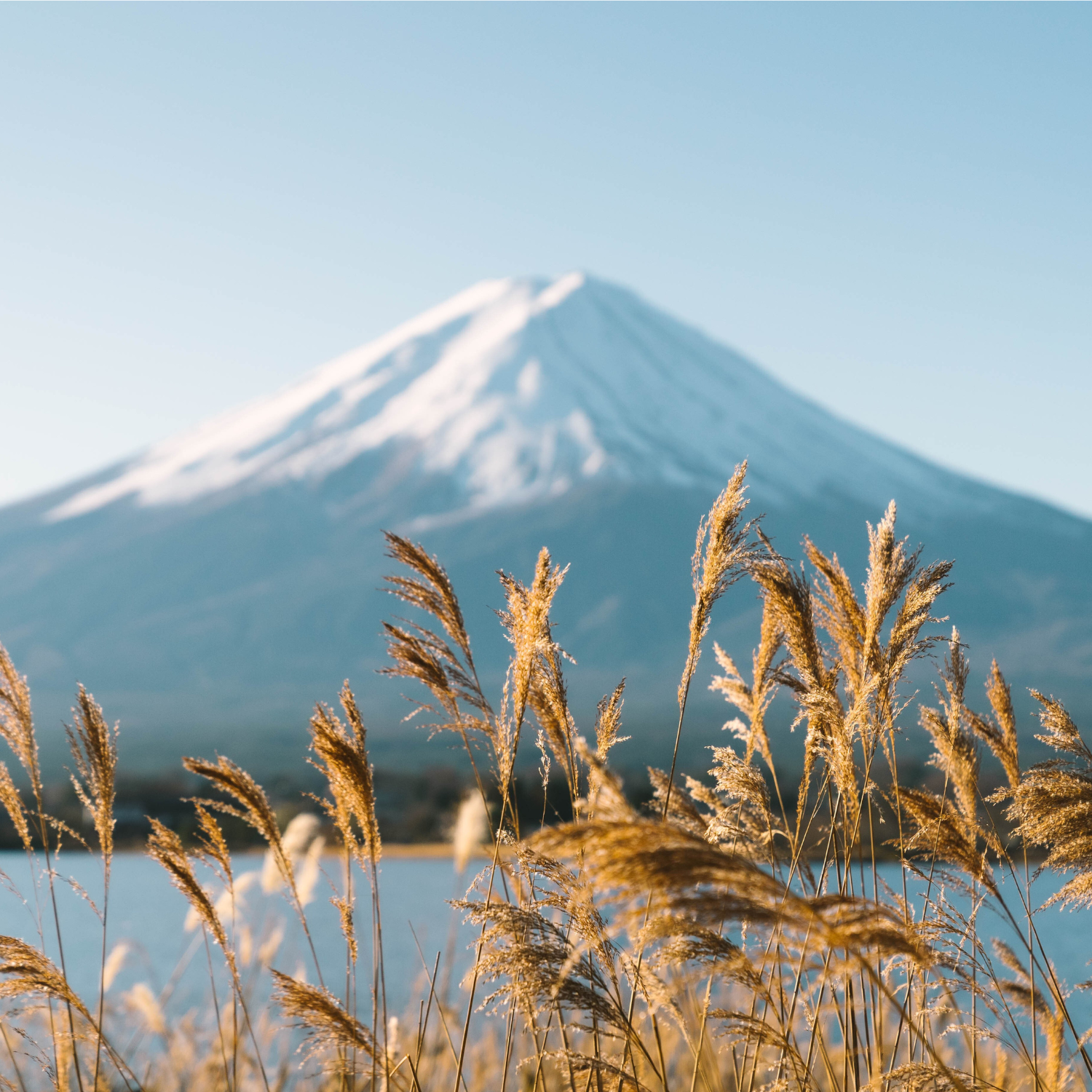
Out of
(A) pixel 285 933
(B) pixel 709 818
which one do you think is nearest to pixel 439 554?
(A) pixel 285 933

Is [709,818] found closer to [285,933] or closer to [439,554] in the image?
[285,933]

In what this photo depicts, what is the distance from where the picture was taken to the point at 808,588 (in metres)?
2.64

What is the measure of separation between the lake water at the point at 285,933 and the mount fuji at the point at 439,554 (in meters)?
Result: 83.1

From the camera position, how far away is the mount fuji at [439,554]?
445 ft

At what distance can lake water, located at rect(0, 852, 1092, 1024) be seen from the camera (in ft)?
34.3

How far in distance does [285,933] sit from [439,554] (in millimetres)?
137550

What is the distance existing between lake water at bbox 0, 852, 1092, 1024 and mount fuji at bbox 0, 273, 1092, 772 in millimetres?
83114

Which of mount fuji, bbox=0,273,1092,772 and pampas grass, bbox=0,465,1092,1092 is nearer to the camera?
pampas grass, bbox=0,465,1092,1092

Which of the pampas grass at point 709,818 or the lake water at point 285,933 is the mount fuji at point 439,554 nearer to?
the lake water at point 285,933

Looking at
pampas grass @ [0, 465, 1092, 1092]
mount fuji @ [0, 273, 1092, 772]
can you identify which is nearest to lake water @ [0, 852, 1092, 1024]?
pampas grass @ [0, 465, 1092, 1092]

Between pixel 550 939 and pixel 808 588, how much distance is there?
1019 millimetres

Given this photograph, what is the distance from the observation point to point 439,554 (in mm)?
150500

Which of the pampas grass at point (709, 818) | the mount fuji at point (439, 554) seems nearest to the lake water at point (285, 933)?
the pampas grass at point (709, 818)

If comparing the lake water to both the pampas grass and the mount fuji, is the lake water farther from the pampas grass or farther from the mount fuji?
the mount fuji
